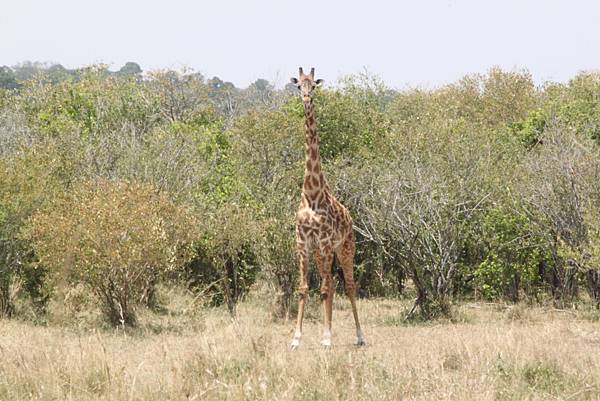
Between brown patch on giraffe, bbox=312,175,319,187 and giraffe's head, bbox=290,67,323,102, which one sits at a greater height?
giraffe's head, bbox=290,67,323,102

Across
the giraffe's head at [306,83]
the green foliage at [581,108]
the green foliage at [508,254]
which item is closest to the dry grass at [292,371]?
the giraffe's head at [306,83]

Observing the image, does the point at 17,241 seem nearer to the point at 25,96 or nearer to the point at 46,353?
the point at 46,353

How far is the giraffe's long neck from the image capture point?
13531mm

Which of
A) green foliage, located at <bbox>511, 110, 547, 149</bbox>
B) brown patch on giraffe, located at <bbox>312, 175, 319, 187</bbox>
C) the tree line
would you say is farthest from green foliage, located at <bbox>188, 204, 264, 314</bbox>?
green foliage, located at <bbox>511, 110, 547, 149</bbox>

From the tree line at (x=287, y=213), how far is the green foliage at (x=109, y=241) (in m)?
0.03

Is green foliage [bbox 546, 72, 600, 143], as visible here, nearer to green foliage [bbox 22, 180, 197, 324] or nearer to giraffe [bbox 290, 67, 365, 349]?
giraffe [bbox 290, 67, 365, 349]

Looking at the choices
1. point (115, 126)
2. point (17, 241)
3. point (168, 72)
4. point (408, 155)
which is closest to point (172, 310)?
point (17, 241)

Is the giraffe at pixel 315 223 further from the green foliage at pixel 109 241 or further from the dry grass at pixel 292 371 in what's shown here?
the green foliage at pixel 109 241

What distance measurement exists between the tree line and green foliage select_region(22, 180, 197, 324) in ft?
0.11

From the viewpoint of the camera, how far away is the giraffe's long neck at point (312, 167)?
1353cm

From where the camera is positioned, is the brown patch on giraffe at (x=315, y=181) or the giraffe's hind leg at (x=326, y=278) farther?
the brown patch on giraffe at (x=315, y=181)

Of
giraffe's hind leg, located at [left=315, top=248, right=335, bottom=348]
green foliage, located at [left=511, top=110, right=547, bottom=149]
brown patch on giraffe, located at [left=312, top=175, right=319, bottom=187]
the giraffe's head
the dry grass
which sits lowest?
the dry grass

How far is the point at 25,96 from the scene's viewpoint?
3922cm

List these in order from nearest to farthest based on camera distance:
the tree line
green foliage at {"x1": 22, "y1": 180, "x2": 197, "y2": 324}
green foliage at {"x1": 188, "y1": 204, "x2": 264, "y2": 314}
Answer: green foliage at {"x1": 22, "y1": 180, "x2": 197, "y2": 324} → the tree line → green foliage at {"x1": 188, "y1": 204, "x2": 264, "y2": 314}
